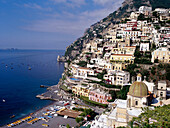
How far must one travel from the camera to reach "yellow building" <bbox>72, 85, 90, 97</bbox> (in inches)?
1832

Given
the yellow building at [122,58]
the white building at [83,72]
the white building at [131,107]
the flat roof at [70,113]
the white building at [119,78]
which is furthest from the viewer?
the white building at [83,72]

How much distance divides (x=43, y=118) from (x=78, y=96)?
47.6 ft

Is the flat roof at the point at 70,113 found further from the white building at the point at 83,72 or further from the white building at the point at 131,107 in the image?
the white building at the point at 83,72

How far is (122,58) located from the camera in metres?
52.6

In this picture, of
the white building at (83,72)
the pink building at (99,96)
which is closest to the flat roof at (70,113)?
the pink building at (99,96)

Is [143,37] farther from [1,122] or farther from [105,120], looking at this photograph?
[1,122]

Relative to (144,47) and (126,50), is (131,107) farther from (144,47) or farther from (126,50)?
(144,47)

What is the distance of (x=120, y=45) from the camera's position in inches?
2394

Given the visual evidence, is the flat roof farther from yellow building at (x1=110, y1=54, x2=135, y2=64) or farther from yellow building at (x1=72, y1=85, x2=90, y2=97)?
yellow building at (x1=110, y1=54, x2=135, y2=64)

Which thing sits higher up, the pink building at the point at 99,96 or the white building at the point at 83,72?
the white building at the point at 83,72

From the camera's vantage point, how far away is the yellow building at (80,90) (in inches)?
1832

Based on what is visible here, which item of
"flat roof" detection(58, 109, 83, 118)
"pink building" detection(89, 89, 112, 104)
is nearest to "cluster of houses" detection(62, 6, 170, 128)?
"pink building" detection(89, 89, 112, 104)

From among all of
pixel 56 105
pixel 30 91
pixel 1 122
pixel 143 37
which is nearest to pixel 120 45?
pixel 143 37

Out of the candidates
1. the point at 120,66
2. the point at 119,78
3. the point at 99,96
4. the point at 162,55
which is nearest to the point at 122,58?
the point at 120,66
